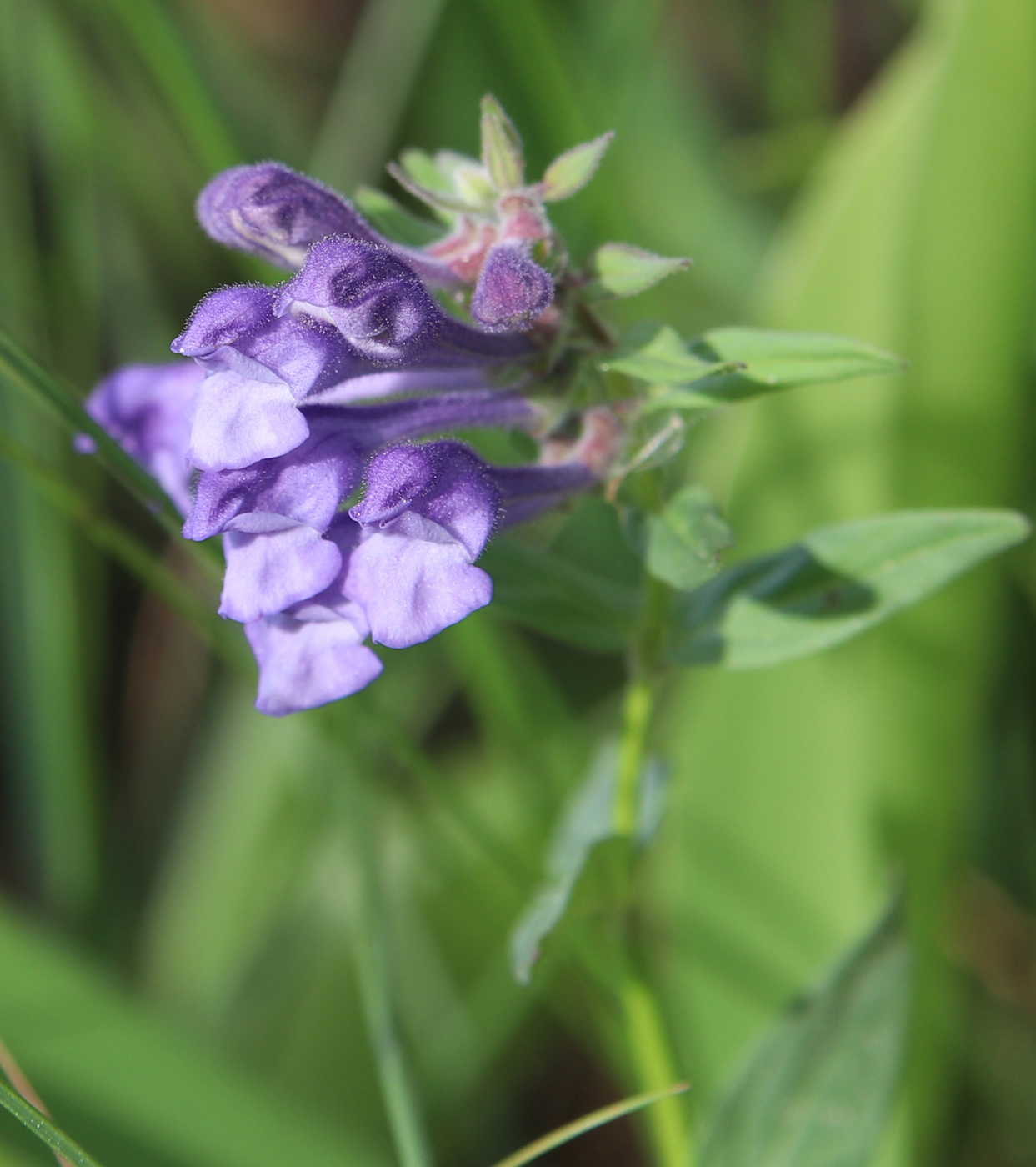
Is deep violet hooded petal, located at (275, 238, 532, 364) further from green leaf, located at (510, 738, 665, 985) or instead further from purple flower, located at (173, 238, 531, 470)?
green leaf, located at (510, 738, 665, 985)

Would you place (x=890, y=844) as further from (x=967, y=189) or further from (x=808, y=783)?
(x=967, y=189)

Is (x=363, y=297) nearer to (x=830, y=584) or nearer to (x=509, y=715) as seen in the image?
(x=830, y=584)

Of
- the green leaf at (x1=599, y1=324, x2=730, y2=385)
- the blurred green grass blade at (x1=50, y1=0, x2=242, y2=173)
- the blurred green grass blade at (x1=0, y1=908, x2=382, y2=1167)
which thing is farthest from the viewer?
the blurred green grass blade at (x1=50, y1=0, x2=242, y2=173)

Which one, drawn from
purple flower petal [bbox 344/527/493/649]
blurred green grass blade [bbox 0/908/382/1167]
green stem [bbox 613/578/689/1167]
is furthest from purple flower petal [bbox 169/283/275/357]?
blurred green grass blade [bbox 0/908/382/1167]

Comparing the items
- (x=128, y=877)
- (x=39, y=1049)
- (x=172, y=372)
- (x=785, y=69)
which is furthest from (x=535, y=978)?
(x=785, y=69)

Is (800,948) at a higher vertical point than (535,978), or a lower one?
lower

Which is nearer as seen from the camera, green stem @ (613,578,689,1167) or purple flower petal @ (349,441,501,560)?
purple flower petal @ (349,441,501,560)

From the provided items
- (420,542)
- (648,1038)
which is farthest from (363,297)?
(648,1038)
